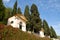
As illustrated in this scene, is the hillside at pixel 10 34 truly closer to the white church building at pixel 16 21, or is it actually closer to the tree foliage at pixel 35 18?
the white church building at pixel 16 21

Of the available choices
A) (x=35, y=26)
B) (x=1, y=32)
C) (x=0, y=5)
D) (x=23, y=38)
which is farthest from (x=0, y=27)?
(x=35, y=26)

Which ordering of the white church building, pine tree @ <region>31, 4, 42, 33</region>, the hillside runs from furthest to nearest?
pine tree @ <region>31, 4, 42, 33</region>
the white church building
the hillside

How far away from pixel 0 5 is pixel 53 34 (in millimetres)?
45477

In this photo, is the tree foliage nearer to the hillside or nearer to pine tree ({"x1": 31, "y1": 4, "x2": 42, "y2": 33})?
pine tree ({"x1": 31, "y1": 4, "x2": 42, "y2": 33})

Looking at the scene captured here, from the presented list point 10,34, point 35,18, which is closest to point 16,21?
point 35,18

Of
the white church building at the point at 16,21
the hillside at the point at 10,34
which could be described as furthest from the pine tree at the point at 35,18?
the hillside at the point at 10,34

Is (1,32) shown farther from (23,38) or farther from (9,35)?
(23,38)

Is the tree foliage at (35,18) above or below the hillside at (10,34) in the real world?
above

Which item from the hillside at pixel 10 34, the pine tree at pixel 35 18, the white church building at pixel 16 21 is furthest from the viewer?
the pine tree at pixel 35 18

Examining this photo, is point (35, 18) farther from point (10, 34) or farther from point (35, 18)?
point (10, 34)

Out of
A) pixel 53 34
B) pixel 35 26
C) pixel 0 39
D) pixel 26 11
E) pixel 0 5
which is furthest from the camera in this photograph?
pixel 53 34

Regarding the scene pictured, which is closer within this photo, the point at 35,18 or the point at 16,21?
the point at 16,21

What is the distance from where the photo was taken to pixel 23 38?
25.8 meters

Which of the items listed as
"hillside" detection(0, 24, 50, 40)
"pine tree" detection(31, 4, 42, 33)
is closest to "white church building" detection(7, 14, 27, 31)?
"pine tree" detection(31, 4, 42, 33)
